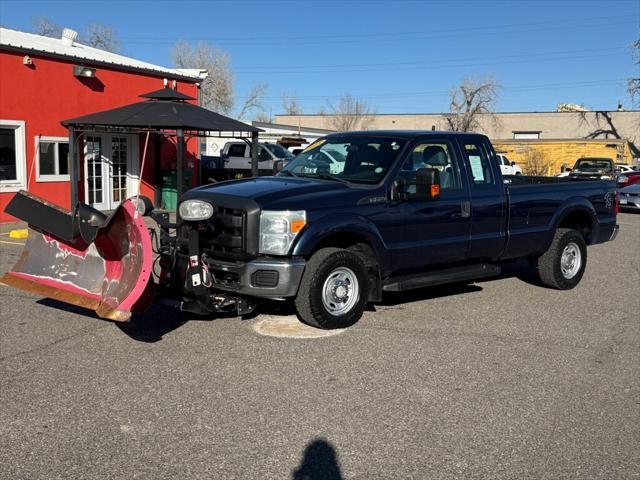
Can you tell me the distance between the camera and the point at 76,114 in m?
16.1

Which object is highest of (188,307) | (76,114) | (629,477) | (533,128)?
(533,128)

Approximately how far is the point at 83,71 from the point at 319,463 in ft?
47.9

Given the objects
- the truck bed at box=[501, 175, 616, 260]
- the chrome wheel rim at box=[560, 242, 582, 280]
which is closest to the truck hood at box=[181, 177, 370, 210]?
the truck bed at box=[501, 175, 616, 260]

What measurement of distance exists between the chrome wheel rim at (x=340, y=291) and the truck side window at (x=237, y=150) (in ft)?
57.7

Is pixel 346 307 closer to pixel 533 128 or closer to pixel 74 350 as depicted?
pixel 74 350

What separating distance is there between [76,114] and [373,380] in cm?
1356

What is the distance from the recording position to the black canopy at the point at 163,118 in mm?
13016

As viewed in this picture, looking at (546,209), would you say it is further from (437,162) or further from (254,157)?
(254,157)

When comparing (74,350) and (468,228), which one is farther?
(468,228)

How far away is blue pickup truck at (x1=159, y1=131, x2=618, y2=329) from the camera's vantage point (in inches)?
233

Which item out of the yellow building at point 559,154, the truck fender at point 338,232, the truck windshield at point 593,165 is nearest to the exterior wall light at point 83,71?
the truck fender at point 338,232

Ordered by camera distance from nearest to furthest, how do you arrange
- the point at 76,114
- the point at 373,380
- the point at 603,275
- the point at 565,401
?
1. the point at 565,401
2. the point at 373,380
3. the point at 603,275
4. the point at 76,114

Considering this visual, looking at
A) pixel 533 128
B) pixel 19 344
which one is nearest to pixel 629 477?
pixel 19 344

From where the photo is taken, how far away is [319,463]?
3725 mm
